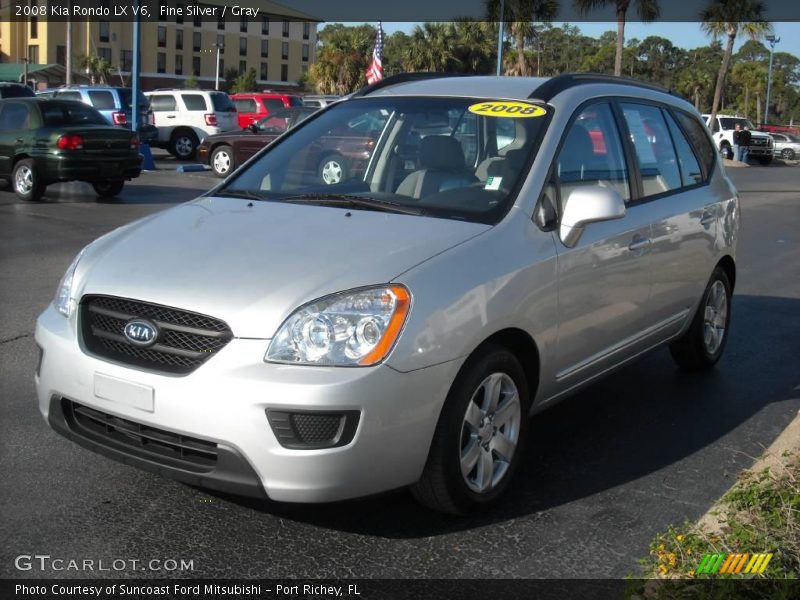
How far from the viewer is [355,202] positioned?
4.28m

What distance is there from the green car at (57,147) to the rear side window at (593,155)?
1090 cm

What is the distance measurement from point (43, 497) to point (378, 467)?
4.85ft

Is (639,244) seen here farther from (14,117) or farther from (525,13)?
(525,13)

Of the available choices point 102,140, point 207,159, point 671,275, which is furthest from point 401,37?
point 671,275

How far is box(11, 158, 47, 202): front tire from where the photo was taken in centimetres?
1423

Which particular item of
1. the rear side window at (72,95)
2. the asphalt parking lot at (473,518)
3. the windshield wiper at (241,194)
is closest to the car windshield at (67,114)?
the asphalt parking lot at (473,518)

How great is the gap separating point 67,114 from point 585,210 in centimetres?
1243

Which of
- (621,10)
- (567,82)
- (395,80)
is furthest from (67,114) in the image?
(621,10)

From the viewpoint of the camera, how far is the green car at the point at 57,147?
46.2ft

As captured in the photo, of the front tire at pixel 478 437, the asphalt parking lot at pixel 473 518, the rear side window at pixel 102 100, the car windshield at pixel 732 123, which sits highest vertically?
the car windshield at pixel 732 123

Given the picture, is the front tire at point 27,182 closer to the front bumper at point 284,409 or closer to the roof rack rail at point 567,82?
the roof rack rail at point 567,82

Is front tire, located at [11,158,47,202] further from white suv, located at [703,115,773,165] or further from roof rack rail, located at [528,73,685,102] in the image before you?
white suv, located at [703,115,773,165]

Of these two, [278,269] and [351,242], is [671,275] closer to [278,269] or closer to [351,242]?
[351,242]

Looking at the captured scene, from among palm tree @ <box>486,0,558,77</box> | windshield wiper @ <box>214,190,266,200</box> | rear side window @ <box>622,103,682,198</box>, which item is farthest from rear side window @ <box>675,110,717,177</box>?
palm tree @ <box>486,0,558,77</box>
